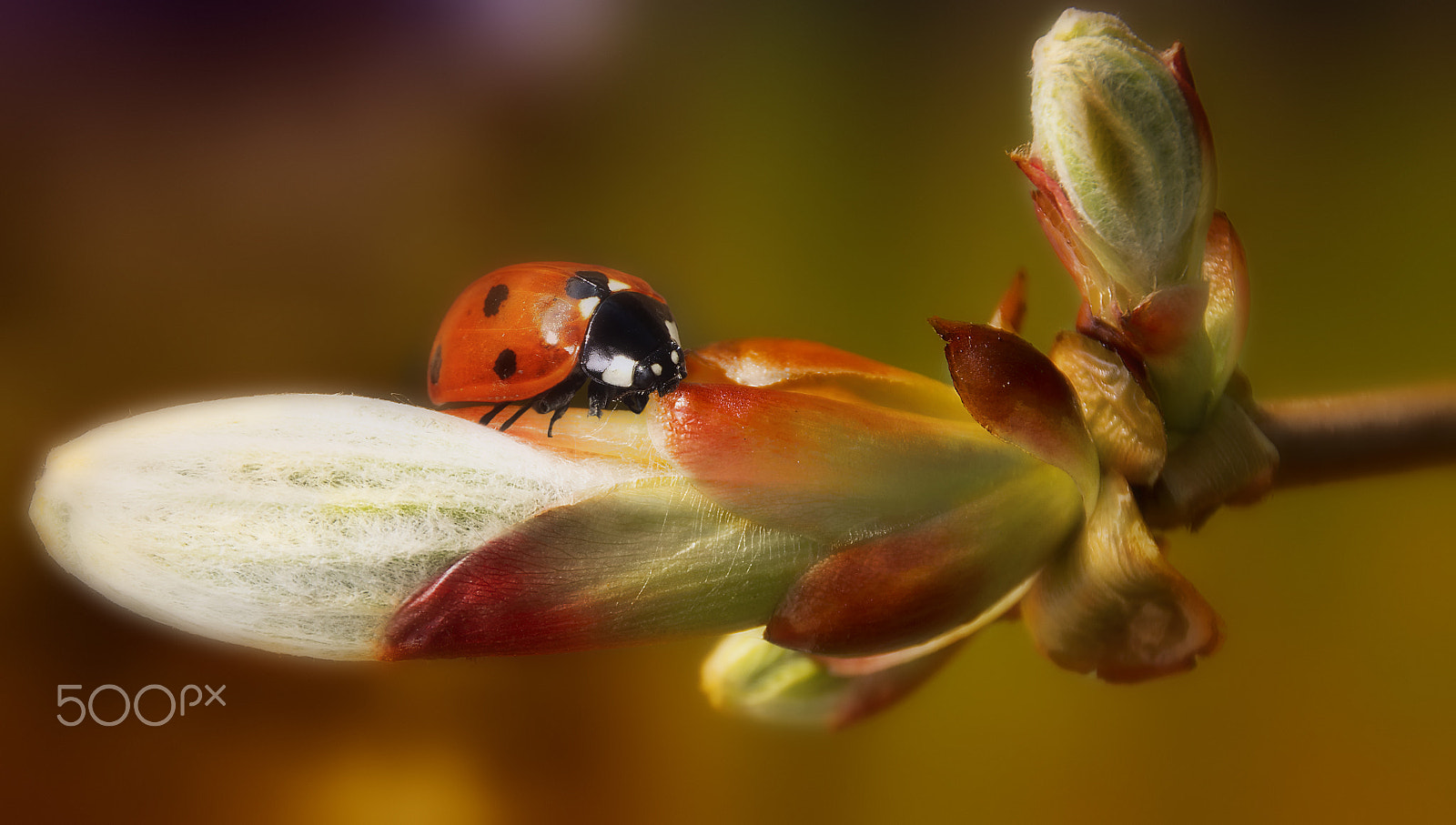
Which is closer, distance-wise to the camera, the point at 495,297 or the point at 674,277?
the point at 495,297

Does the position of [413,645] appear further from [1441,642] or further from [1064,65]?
[1441,642]

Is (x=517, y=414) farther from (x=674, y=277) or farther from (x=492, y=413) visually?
(x=674, y=277)

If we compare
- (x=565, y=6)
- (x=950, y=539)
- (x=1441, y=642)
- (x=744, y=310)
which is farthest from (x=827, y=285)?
(x=950, y=539)

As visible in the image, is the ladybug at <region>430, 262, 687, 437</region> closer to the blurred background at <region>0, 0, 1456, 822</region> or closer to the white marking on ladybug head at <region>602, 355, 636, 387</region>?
the white marking on ladybug head at <region>602, 355, 636, 387</region>

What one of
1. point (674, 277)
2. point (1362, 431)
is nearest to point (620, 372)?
point (1362, 431)

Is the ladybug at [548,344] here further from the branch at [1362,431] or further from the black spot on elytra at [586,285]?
the branch at [1362,431]

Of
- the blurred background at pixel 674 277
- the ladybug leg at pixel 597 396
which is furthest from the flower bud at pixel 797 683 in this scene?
the blurred background at pixel 674 277
